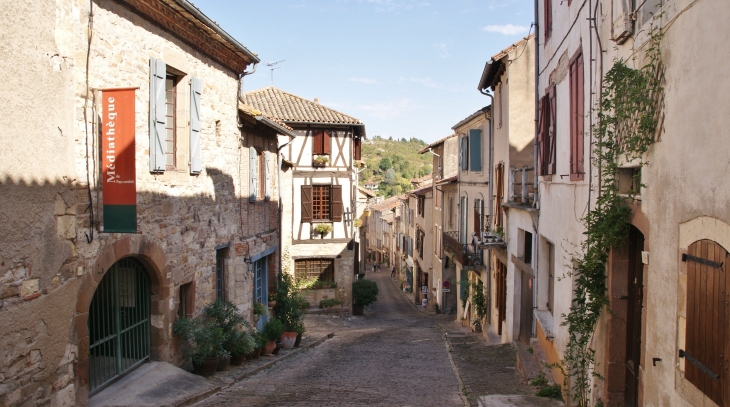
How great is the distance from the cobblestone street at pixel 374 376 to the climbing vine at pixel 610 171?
2.61 m

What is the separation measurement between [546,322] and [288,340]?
7.01m

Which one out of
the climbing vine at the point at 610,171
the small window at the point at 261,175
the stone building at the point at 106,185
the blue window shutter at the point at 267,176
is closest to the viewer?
the climbing vine at the point at 610,171

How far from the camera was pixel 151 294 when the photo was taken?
9016 millimetres

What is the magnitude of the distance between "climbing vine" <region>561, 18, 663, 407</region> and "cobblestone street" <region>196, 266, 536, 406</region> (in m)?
2.61

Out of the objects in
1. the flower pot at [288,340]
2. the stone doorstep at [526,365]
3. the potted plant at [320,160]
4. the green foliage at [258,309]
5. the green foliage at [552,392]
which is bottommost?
the flower pot at [288,340]

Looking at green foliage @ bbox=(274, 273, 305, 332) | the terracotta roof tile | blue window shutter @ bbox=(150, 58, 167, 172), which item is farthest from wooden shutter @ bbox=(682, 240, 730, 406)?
the terracotta roof tile

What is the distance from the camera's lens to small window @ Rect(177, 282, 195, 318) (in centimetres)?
1002

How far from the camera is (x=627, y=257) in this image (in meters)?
6.06

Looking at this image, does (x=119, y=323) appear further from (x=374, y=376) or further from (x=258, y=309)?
(x=258, y=309)

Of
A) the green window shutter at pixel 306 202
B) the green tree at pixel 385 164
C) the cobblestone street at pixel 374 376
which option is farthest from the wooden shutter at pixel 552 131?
the green tree at pixel 385 164

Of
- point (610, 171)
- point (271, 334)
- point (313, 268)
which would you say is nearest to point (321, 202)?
point (313, 268)

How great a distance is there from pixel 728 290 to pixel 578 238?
379 centimetres

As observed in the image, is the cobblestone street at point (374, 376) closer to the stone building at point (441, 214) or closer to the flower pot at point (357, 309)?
the flower pot at point (357, 309)

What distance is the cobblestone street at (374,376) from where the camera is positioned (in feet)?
29.3
